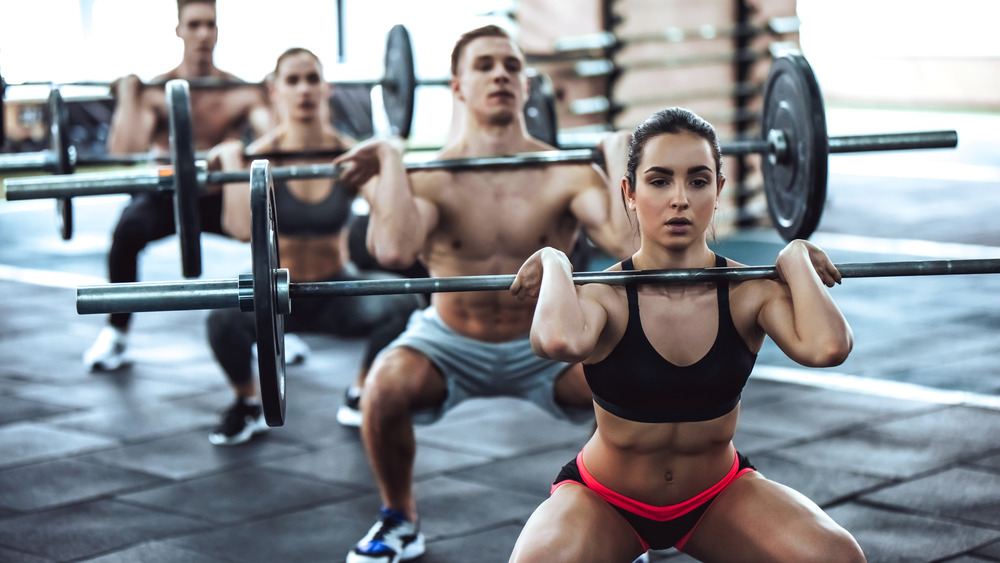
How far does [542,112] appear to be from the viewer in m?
3.81

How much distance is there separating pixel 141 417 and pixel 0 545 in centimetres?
113

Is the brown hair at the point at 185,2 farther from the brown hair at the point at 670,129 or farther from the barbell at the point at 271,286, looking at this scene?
the brown hair at the point at 670,129

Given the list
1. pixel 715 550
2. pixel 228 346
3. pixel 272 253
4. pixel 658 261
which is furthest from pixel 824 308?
pixel 228 346

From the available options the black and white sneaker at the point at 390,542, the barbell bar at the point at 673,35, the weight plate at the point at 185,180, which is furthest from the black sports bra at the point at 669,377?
the barbell bar at the point at 673,35

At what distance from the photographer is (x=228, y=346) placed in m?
3.70

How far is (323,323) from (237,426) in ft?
1.66

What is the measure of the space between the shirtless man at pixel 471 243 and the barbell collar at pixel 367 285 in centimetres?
68

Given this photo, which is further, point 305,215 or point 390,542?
point 305,215

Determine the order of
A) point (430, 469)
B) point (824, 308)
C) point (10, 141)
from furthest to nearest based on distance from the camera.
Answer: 1. point (10, 141)
2. point (430, 469)
3. point (824, 308)

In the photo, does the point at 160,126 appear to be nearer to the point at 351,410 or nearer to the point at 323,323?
the point at 323,323

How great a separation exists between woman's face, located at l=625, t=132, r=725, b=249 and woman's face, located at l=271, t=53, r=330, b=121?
7.29ft

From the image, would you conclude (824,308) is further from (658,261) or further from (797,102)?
(797,102)

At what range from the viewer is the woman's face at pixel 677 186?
190 cm

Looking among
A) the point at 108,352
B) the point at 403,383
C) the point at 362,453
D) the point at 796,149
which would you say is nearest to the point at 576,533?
the point at 403,383
